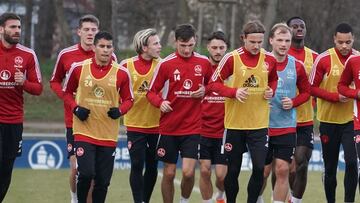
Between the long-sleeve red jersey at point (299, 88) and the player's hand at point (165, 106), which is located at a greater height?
the long-sleeve red jersey at point (299, 88)

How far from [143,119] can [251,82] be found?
Result: 1.79m

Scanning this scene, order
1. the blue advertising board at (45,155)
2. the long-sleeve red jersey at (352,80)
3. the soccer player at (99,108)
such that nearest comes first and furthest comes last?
the soccer player at (99,108), the long-sleeve red jersey at (352,80), the blue advertising board at (45,155)

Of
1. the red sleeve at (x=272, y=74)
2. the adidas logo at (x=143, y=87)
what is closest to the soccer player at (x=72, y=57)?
the adidas logo at (x=143, y=87)

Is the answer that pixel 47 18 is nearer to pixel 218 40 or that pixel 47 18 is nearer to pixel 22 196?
pixel 22 196

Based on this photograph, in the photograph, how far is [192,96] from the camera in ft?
40.8

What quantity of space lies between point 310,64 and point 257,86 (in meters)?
1.91

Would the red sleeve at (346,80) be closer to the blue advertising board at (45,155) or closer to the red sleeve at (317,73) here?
the red sleeve at (317,73)

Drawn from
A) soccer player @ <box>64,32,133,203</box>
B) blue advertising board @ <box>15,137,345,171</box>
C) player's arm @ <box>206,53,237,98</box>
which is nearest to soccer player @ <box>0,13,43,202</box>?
soccer player @ <box>64,32,133,203</box>

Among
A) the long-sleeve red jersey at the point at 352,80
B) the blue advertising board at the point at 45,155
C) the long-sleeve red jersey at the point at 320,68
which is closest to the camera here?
the long-sleeve red jersey at the point at 352,80

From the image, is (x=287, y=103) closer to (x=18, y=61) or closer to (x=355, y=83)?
(x=355, y=83)

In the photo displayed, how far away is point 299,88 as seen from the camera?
510 inches


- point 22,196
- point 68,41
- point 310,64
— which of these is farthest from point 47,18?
point 310,64

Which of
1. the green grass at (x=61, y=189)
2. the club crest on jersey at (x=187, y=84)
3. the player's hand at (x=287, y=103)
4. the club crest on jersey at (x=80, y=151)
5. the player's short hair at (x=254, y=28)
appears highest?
the player's short hair at (x=254, y=28)

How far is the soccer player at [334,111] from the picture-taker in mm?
13055
